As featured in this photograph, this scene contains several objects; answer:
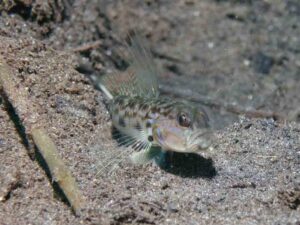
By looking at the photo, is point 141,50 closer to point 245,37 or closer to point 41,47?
point 41,47

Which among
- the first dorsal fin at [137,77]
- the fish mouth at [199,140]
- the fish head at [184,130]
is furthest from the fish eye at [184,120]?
the first dorsal fin at [137,77]

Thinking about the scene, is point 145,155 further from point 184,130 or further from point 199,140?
point 199,140

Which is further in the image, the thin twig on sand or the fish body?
the fish body

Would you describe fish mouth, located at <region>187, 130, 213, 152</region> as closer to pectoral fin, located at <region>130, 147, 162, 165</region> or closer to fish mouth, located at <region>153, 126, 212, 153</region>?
fish mouth, located at <region>153, 126, 212, 153</region>

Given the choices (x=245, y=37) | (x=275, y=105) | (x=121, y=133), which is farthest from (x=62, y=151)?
(x=245, y=37)

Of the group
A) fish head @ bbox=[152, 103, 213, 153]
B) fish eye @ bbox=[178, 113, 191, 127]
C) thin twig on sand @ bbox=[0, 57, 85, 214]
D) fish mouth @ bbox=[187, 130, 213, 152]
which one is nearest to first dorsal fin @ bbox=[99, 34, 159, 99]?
fish head @ bbox=[152, 103, 213, 153]

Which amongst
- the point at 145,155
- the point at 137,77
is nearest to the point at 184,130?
the point at 145,155

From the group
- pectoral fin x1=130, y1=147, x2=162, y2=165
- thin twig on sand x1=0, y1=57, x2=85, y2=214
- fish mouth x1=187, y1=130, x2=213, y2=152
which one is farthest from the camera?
pectoral fin x1=130, y1=147, x2=162, y2=165
